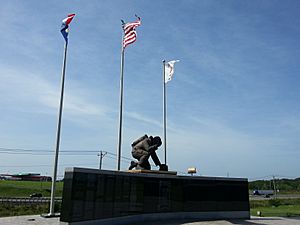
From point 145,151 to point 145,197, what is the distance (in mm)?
2797

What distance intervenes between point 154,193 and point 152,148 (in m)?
2.65

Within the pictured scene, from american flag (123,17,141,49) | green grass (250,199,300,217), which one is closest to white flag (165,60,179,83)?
american flag (123,17,141,49)

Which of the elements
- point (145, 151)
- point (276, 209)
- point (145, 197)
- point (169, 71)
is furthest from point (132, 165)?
point (276, 209)

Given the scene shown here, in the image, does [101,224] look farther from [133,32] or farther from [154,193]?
[133,32]

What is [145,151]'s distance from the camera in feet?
64.4

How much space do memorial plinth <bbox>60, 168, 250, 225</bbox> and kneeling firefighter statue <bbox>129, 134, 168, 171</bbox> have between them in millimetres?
1124

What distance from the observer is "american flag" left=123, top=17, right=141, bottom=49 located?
21.3m

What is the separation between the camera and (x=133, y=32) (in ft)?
70.0

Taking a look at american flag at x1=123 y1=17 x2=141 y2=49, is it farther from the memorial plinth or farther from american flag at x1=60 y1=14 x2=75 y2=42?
the memorial plinth

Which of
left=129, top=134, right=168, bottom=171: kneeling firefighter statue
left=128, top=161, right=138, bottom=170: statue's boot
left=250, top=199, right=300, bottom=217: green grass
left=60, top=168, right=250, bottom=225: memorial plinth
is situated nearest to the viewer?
left=60, top=168, right=250, bottom=225: memorial plinth

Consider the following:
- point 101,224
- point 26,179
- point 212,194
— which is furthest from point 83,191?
point 26,179

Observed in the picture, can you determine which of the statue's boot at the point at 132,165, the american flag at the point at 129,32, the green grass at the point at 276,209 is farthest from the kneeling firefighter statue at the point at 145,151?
the green grass at the point at 276,209

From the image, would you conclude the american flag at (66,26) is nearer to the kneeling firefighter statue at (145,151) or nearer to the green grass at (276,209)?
the kneeling firefighter statue at (145,151)

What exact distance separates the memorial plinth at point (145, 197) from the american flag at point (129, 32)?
28.6ft
